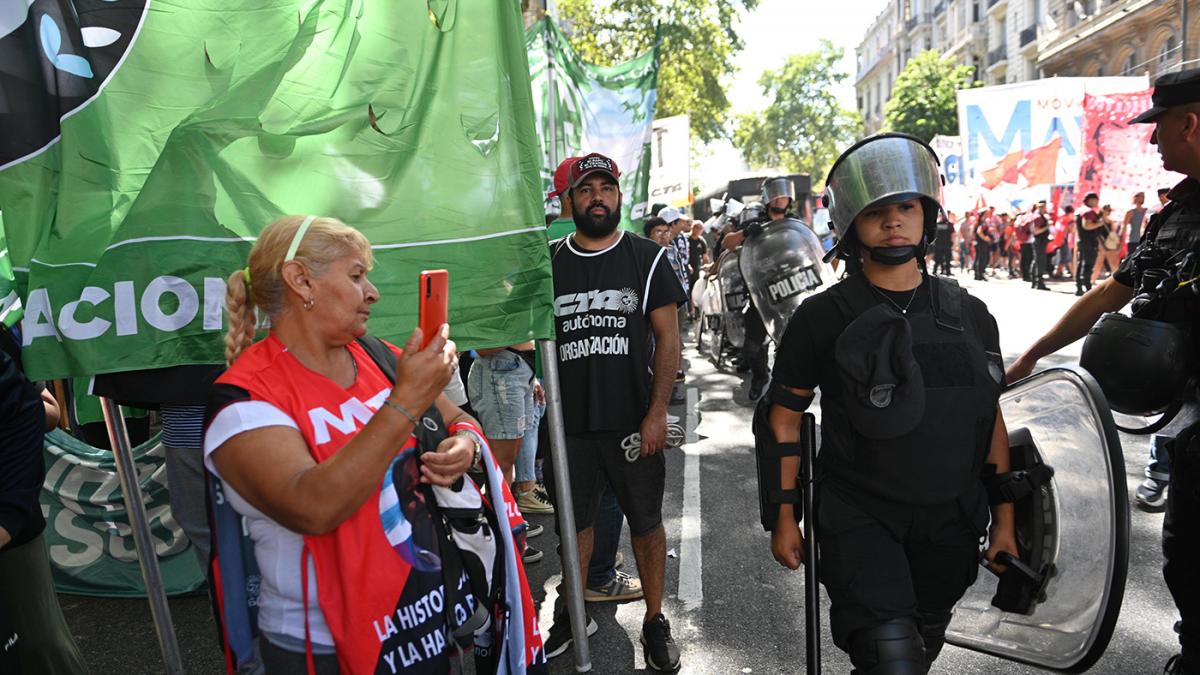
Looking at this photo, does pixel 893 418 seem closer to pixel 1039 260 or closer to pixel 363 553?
pixel 363 553

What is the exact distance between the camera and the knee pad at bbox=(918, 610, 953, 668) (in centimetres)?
240

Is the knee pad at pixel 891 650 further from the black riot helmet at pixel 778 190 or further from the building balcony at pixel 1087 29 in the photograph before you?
the building balcony at pixel 1087 29

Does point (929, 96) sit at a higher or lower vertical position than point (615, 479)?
higher

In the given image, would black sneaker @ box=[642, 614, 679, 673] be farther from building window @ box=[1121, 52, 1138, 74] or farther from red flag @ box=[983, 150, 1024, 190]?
building window @ box=[1121, 52, 1138, 74]

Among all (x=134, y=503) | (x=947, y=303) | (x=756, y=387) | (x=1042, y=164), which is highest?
(x=1042, y=164)

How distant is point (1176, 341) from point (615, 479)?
6.50 feet

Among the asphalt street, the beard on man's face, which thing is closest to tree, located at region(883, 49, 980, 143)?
the asphalt street

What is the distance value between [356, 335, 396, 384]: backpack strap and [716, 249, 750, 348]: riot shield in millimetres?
6672

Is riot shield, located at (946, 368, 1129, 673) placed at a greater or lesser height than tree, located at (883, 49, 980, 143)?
lesser

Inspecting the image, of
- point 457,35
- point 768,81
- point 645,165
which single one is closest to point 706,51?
point 645,165

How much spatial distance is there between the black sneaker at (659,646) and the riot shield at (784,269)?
3535mm

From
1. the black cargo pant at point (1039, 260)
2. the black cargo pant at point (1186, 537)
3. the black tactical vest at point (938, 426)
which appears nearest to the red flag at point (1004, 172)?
the black cargo pant at point (1039, 260)

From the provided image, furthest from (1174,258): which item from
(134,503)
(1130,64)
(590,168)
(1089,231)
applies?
(1130,64)

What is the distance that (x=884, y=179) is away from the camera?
235 centimetres
